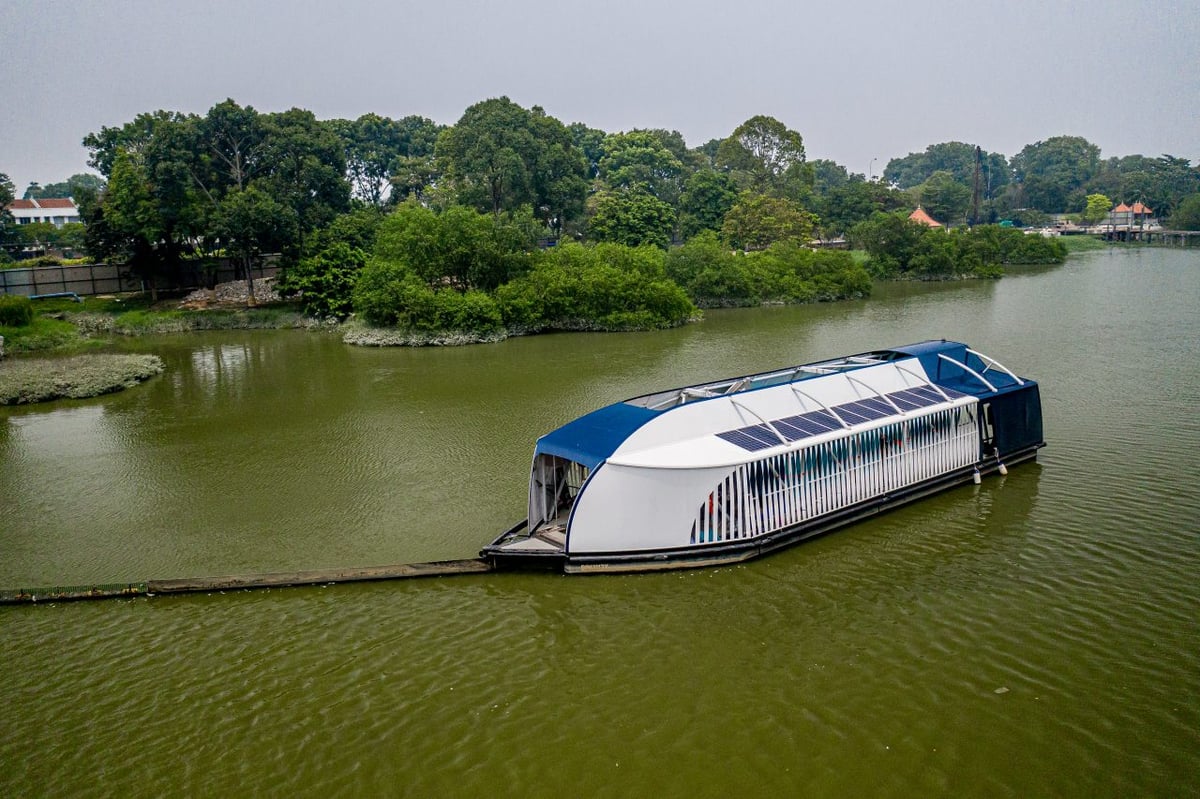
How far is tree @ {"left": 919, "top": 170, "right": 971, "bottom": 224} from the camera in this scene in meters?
92.2

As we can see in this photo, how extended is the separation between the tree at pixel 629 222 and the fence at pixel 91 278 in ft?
73.3

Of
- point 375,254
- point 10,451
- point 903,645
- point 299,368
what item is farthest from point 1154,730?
point 375,254

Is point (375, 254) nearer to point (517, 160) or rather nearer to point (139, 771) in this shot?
point (517, 160)

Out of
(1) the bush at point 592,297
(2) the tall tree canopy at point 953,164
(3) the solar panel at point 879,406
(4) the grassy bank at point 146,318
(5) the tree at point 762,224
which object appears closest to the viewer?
(3) the solar panel at point 879,406

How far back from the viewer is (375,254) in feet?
127

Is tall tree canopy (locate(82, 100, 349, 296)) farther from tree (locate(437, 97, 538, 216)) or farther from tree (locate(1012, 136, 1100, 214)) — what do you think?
tree (locate(1012, 136, 1100, 214))

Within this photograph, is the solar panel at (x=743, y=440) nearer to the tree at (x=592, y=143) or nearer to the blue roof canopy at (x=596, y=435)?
the blue roof canopy at (x=596, y=435)

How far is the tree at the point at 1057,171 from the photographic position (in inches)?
4097

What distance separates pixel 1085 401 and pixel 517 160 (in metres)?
38.3

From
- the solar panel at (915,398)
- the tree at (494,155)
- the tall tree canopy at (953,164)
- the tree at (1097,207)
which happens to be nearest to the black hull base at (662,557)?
the solar panel at (915,398)

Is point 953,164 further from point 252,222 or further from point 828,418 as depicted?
point 828,418

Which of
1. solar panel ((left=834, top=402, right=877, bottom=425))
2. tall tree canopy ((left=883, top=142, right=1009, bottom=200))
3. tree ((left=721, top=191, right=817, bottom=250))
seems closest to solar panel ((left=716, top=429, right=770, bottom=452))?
solar panel ((left=834, top=402, right=877, bottom=425))

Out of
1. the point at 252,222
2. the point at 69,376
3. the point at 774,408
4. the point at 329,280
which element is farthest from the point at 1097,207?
the point at 69,376

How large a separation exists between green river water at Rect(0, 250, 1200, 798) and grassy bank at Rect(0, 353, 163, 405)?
821 centimetres
